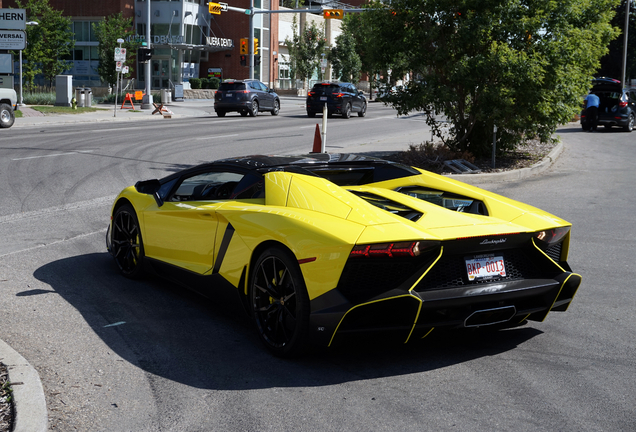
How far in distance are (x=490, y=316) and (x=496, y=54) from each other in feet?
33.4

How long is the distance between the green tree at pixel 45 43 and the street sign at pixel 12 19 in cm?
922

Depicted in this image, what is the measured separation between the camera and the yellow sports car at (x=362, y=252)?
4281 millimetres

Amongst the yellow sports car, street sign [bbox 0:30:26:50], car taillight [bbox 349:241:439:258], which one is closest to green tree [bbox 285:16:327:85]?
street sign [bbox 0:30:26:50]

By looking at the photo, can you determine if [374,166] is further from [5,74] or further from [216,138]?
[5,74]

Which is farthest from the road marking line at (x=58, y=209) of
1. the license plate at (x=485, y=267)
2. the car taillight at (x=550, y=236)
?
the car taillight at (x=550, y=236)

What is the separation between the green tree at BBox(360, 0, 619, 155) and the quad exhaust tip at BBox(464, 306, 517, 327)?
9.81m

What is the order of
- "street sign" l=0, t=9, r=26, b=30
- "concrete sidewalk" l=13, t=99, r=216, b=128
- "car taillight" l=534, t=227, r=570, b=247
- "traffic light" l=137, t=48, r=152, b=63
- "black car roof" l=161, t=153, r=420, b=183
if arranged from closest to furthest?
"car taillight" l=534, t=227, r=570, b=247 < "black car roof" l=161, t=153, r=420, b=183 < "concrete sidewalk" l=13, t=99, r=216, b=128 < "street sign" l=0, t=9, r=26, b=30 < "traffic light" l=137, t=48, r=152, b=63

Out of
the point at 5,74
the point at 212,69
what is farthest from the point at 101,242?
the point at 212,69

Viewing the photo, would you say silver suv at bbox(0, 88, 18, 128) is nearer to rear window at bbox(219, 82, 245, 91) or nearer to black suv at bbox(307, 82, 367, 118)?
rear window at bbox(219, 82, 245, 91)

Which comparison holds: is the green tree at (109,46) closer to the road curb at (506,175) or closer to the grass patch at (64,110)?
the grass patch at (64,110)

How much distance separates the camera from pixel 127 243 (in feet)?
22.1

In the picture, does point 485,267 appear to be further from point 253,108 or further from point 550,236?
point 253,108

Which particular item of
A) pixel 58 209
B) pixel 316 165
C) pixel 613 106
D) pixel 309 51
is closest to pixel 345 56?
pixel 309 51

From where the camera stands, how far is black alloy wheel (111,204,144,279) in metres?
6.51
